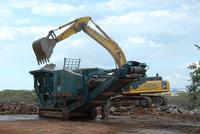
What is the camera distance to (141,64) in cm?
2141

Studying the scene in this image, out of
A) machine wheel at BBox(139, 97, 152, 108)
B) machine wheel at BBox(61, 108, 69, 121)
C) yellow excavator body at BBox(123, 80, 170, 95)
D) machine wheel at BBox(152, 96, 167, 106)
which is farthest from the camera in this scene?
machine wheel at BBox(152, 96, 167, 106)

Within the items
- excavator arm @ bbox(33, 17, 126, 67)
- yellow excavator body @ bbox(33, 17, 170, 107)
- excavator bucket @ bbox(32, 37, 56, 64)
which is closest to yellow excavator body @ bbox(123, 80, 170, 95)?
yellow excavator body @ bbox(33, 17, 170, 107)

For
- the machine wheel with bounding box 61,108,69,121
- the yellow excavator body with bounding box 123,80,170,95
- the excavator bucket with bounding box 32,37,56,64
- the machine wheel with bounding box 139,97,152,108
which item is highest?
the excavator bucket with bounding box 32,37,56,64

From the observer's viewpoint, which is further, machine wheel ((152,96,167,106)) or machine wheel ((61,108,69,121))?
machine wheel ((152,96,167,106))

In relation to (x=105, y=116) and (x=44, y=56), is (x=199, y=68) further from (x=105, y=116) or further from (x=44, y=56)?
(x=44, y=56)

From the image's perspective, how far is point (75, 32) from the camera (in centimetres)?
3042

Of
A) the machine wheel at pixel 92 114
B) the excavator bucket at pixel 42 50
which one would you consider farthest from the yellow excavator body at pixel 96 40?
the machine wheel at pixel 92 114

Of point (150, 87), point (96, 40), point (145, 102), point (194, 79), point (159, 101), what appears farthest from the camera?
point (159, 101)

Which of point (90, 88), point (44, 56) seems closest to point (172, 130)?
point (90, 88)

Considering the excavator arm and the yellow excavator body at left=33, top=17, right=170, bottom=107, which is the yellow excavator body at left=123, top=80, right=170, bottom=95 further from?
the excavator arm

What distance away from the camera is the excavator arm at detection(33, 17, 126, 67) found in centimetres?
2824

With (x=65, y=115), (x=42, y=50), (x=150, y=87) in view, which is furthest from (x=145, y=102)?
(x=65, y=115)

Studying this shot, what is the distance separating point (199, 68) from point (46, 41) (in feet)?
33.4

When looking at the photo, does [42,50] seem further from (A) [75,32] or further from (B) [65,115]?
(B) [65,115]
